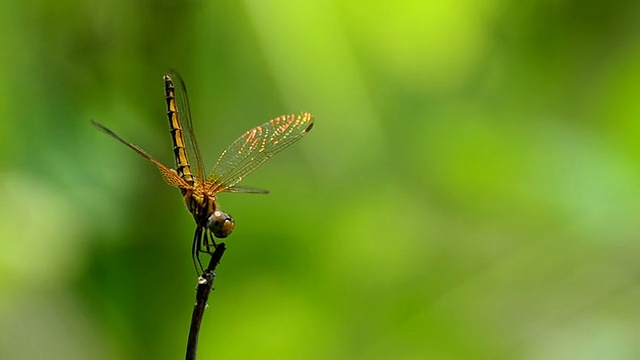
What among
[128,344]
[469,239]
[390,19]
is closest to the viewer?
[128,344]

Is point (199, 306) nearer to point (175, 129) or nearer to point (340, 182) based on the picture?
point (175, 129)

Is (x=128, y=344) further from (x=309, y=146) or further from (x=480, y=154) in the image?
(x=480, y=154)

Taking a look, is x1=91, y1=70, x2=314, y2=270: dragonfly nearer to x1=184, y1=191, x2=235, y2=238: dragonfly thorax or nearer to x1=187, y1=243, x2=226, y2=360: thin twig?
x1=184, y1=191, x2=235, y2=238: dragonfly thorax

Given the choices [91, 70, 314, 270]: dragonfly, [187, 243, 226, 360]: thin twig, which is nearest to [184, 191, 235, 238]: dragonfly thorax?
[91, 70, 314, 270]: dragonfly

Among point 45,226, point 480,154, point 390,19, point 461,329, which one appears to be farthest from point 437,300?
point 45,226

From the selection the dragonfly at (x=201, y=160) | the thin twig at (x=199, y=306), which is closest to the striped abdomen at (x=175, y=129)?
the dragonfly at (x=201, y=160)

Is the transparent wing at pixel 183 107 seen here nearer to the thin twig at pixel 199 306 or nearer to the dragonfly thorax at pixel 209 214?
the dragonfly thorax at pixel 209 214

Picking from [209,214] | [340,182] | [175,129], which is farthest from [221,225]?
[340,182]
